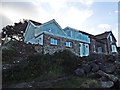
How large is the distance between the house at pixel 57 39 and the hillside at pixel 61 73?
34.8ft

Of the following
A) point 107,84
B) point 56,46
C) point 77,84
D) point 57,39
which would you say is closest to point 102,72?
point 107,84

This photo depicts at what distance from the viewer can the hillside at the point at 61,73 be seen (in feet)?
51.9

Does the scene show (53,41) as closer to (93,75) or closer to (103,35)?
(93,75)

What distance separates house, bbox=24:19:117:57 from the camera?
34125 millimetres

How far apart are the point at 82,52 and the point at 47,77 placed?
2443 centimetres

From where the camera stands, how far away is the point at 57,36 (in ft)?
120

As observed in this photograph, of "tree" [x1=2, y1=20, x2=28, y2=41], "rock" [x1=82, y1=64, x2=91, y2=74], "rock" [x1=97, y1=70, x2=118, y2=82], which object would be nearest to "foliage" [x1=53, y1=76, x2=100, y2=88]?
"rock" [x1=97, y1=70, x2=118, y2=82]

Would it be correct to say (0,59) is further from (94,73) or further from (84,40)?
(84,40)

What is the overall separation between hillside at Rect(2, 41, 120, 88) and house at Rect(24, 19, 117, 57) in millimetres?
10597

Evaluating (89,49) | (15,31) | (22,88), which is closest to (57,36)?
(89,49)

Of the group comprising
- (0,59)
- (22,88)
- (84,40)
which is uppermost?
(84,40)

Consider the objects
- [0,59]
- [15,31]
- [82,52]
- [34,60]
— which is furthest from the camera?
[15,31]

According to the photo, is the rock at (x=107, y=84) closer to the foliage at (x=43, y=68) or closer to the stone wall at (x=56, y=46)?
the foliage at (x=43, y=68)

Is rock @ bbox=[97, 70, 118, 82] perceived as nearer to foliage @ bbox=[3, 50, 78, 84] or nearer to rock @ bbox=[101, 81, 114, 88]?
rock @ bbox=[101, 81, 114, 88]
